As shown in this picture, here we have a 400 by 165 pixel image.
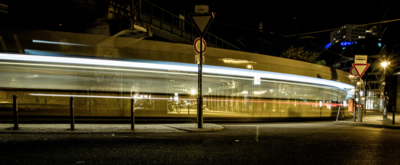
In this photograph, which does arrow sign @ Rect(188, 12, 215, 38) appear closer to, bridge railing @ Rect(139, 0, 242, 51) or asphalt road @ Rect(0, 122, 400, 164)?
asphalt road @ Rect(0, 122, 400, 164)

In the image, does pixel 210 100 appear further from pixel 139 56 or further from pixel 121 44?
pixel 121 44

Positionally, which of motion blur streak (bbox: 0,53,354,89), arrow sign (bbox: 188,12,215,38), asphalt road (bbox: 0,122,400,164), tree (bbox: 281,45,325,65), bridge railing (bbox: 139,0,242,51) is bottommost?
asphalt road (bbox: 0,122,400,164)

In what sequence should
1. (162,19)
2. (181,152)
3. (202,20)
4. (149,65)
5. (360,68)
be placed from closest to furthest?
(181,152) < (202,20) < (149,65) < (360,68) < (162,19)

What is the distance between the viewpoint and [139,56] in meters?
10.0

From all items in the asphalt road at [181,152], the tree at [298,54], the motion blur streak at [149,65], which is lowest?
the asphalt road at [181,152]

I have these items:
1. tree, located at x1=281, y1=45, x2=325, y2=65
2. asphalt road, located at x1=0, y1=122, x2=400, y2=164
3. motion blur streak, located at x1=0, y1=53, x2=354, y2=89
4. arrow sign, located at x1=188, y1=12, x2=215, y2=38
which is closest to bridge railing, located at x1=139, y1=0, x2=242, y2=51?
motion blur streak, located at x1=0, y1=53, x2=354, y2=89

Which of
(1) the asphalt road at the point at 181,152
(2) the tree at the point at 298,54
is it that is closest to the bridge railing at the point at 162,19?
(2) the tree at the point at 298,54

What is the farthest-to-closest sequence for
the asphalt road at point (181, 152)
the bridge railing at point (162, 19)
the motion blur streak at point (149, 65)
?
the bridge railing at point (162, 19) < the motion blur streak at point (149, 65) < the asphalt road at point (181, 152)

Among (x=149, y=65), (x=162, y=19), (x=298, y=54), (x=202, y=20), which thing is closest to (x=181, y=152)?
(x=202, y=20)

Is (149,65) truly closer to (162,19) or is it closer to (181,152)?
(181,152)

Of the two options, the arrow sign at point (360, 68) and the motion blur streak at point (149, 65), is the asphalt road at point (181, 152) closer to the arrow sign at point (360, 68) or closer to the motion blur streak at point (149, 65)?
the motion blur streak at point (149, 65)

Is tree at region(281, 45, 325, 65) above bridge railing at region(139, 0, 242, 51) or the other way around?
the other way around

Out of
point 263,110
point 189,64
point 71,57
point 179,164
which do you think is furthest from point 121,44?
point 263,110

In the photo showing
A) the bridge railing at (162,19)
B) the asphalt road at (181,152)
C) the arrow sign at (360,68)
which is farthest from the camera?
the bridge railing at (162,19)
